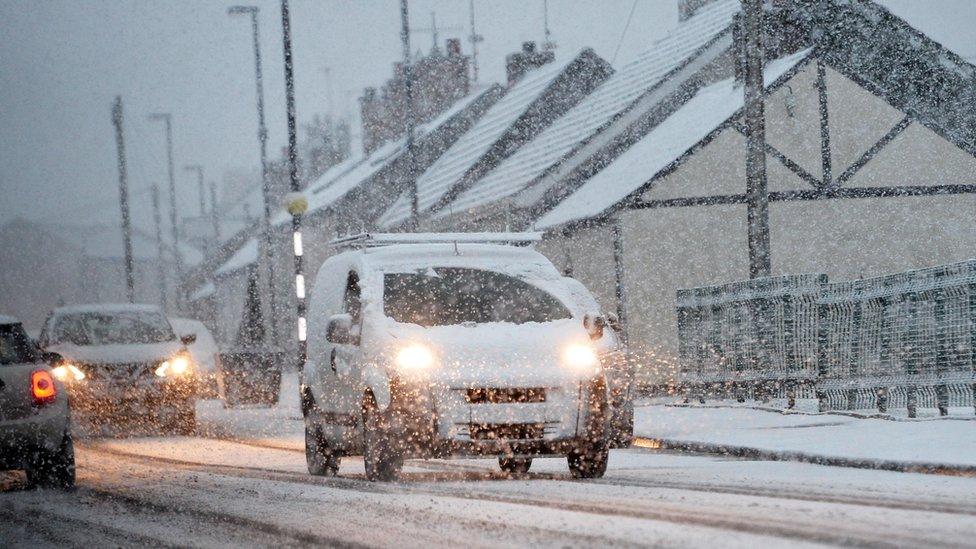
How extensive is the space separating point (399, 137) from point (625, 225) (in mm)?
33364

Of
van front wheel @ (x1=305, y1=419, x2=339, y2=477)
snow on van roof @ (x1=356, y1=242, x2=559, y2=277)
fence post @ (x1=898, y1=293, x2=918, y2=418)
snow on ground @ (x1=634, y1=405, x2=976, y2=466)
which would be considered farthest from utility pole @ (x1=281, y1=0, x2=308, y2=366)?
snow on van roof @ (x1=356, y1=242, x2=559, y2=277)

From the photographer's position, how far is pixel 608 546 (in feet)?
27.4

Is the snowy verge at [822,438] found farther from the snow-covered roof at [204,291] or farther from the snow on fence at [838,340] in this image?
the snow-covered roof at [204,291]

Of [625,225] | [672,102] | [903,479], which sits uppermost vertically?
[672,102]

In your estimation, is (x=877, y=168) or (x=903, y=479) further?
(x=877, y=168)

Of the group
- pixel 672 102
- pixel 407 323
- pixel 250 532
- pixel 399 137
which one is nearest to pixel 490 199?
pixel 672 102

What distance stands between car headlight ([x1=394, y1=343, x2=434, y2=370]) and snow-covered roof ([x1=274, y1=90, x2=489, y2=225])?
4686 cm

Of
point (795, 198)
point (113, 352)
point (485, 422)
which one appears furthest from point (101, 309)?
point (795, 198)

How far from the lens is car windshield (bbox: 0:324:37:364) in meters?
14.4

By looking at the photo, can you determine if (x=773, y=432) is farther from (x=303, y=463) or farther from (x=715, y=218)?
(x=715, y=218)

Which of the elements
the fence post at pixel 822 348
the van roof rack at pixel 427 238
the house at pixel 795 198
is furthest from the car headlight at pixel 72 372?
the house at pixel 795 198

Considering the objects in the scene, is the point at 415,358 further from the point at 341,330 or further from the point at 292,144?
the point at 292,144

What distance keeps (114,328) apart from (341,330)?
11.8m

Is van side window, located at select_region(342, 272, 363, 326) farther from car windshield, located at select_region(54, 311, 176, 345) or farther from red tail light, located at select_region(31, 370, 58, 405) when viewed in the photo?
car windshield, located at select_region(54, 311, 176, 345)
